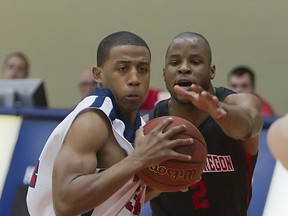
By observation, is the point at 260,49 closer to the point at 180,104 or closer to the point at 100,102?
the point at 180,104

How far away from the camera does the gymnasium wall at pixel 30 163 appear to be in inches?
217

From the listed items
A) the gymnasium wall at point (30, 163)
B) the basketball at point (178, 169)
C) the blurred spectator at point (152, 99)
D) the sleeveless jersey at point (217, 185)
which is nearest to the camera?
the basketball at point (178, 169)

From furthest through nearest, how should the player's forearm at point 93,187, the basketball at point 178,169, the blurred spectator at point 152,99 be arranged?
1. the blurred spectator at point 152,99
2. the basketball at point 178,169
3. the player's forearm at point 93,187

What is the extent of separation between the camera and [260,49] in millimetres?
8328

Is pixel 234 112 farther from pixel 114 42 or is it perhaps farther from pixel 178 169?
pixel 114 42

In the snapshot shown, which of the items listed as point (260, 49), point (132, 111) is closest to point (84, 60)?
point (260, 49)

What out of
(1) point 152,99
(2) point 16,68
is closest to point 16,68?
(2) point 16,68

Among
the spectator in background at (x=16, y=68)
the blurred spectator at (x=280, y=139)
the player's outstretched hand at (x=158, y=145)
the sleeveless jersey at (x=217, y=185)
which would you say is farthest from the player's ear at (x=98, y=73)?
the spectator in background at (x=16, y=68)

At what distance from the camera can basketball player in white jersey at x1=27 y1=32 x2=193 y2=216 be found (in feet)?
11.0

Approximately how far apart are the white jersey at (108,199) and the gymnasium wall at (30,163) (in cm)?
188

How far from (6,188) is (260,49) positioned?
132 inches

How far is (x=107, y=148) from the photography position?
351 cm

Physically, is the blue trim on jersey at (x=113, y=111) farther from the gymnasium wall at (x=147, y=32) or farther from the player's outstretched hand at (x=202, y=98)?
the gymnasium wall at (x=147, y=32)

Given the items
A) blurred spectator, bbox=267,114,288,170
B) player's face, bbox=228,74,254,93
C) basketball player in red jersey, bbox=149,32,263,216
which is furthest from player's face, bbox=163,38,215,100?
player's face, bbox=228,74,254,93
